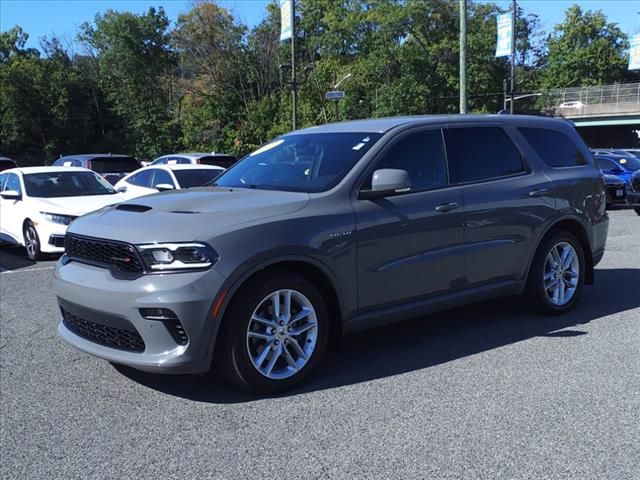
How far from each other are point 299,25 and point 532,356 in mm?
65759

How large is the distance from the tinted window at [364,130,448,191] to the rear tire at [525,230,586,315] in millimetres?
1403

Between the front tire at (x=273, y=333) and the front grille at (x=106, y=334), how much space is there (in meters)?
0.53

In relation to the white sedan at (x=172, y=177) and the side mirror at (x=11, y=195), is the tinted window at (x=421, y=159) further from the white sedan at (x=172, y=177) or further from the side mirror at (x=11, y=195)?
the side mirror at (x=11, y=195)

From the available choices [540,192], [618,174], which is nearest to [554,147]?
[540,192]

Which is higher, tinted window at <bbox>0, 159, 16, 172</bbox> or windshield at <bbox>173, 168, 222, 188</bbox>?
tinted window at <bbox>0, 159, 16, 172</bbox>

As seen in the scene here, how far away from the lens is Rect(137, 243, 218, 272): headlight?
384 cm

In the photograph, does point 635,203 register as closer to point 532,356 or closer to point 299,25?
point 532,356

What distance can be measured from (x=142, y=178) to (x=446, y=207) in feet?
31.6

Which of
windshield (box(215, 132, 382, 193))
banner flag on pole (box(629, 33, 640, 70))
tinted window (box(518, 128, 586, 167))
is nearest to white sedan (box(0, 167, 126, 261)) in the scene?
windshield (box(215, 132, 382, 193))

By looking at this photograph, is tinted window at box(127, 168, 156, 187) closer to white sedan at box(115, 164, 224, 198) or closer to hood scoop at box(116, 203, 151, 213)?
white sedan at box(115, 164, 224, 198)

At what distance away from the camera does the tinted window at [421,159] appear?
192 inches

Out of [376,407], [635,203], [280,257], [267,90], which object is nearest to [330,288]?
[280,257]

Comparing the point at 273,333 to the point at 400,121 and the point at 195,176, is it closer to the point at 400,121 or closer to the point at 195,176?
the point at 400,121

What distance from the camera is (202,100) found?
5572 centimetres
